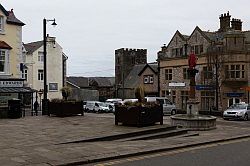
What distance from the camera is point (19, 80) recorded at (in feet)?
96.1

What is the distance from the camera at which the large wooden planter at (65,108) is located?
2552cm

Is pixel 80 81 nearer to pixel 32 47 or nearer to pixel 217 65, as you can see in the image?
pixel 32 47

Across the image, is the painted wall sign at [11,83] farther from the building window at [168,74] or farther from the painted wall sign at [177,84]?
the building window at [168,74]

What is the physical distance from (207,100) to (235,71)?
5.34 metres

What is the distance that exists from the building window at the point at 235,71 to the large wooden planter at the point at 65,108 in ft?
→ 91.7

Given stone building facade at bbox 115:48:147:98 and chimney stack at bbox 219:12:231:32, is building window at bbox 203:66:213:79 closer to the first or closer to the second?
chimney stack at bbox 219:12:231:32

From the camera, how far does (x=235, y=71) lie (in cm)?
4962

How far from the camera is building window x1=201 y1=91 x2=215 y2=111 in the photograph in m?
51.2

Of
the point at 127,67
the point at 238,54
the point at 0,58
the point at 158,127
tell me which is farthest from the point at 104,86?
the point at 158,127

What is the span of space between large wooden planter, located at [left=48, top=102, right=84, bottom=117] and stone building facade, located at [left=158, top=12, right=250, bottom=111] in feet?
85.3

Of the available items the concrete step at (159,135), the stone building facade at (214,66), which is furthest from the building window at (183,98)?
the concrete step at (159,135)

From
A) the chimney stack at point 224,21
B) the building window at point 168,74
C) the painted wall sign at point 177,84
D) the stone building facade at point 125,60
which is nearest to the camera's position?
the chimney stack at point 224,21

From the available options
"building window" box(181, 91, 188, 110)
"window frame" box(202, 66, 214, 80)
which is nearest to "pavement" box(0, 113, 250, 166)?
"window frame" box(202, 66, 214, 80)

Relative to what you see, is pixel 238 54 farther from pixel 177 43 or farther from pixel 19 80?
pixel 19 80
